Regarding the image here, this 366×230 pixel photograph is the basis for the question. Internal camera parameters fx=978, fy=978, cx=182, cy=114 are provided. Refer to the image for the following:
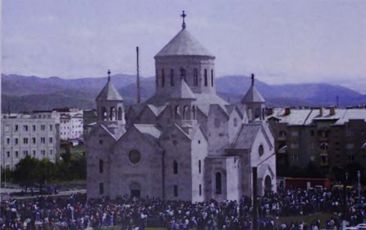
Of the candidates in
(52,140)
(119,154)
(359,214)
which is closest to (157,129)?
(119,154)

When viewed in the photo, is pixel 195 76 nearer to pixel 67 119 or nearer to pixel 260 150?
pixel 260 150

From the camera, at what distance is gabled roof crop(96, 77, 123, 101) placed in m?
9.97

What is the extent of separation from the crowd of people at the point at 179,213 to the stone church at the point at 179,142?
88 centimetres

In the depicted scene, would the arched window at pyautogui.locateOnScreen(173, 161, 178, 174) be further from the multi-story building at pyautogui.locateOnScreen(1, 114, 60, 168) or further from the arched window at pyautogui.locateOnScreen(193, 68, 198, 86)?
the multi-story building at pyautogui.locateOnScreen(1, 114, 60, 168)

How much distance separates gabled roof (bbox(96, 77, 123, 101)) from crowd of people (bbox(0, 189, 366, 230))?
3.87ft

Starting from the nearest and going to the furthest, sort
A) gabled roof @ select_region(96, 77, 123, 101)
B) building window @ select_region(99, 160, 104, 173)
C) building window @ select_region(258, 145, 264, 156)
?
gabled roof @ select_region(96, 77, 123, 101) < building window @ select_region(99, 160, 104, 173) < building window @ select_region(258, 145, 264, 156)

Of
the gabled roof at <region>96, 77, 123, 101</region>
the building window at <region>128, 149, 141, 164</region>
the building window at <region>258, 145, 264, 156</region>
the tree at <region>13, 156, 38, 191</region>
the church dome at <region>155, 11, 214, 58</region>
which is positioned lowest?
the tree at <region>13, 156, 38, 191</region>

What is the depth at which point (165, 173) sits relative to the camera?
413 inches

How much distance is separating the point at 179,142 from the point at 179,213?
4.93ft

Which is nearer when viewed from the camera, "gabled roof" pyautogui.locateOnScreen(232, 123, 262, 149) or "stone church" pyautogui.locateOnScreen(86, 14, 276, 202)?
"stone church" pyautogui.locateOnScreen(86, 14, 276, 202)

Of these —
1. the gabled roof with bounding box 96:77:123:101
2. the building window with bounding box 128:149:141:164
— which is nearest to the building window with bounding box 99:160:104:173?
the building window with bounding box 128:149:141:164

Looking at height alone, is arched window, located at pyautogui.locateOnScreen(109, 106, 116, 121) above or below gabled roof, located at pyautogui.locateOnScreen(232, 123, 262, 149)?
above

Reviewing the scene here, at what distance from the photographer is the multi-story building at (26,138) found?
8.92 meters

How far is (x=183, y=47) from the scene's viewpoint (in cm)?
1058
